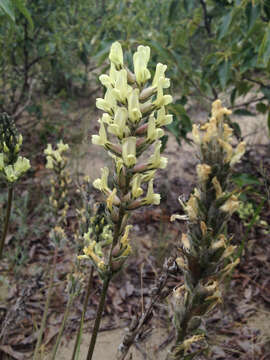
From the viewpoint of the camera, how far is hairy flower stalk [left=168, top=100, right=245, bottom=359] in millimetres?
807

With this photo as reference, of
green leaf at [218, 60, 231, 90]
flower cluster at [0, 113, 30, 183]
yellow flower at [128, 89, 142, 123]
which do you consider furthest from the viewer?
green leaf at [218, 60, 231, 90]

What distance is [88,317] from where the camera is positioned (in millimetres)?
2791

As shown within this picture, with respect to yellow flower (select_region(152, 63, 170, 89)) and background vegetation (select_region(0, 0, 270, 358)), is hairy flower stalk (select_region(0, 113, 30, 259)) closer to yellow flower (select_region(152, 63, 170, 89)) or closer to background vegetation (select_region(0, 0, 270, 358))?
background vegetation (select_region(0, 0, 270, 358))

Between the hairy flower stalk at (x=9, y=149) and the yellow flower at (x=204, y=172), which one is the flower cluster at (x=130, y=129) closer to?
the yellow flower at (x=204, y=172)

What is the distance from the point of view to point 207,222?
0.84 m

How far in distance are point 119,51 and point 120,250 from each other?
638mm

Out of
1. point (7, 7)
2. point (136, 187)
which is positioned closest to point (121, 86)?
point (136, 187)

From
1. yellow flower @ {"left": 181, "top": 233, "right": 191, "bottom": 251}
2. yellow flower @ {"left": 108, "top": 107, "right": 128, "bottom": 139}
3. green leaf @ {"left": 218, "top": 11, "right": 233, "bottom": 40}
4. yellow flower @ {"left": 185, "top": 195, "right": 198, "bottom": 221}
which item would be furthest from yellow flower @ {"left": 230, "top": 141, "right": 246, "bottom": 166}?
green leaf @ {"left": 218, "top": 11, "right": 233, "bottom": 40}

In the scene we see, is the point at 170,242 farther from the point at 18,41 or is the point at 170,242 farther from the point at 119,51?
the point at 18,41

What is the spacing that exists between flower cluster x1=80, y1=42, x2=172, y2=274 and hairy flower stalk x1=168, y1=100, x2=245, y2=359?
8.4 inches

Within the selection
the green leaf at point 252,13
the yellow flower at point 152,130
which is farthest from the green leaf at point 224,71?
the yellow flower at point 152,130

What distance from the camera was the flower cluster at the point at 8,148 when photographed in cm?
153

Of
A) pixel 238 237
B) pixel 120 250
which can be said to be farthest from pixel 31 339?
pixel 238 237

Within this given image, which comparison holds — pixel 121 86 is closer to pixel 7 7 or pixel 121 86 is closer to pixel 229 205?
pixel 229 205
